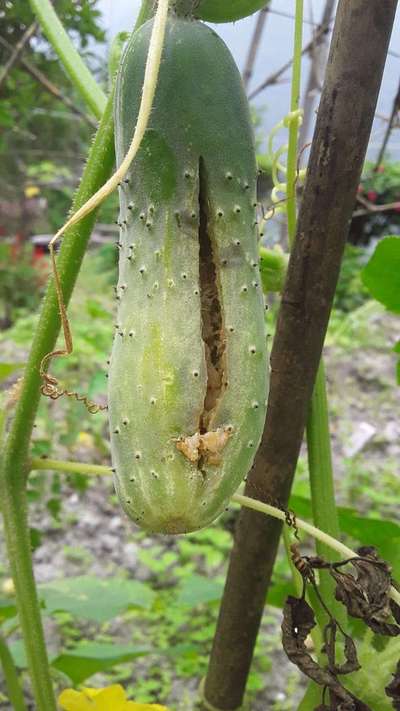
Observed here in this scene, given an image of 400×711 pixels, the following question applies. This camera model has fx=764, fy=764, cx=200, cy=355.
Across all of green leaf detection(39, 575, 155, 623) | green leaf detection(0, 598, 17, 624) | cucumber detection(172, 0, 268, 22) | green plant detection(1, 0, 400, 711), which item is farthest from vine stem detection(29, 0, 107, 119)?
green leaf detection(39, 575, 155, 623)

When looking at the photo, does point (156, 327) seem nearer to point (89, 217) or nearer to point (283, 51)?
point (89, 217)

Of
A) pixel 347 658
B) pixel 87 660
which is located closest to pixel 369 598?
pixel 347 658

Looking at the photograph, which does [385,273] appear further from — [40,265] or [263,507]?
[40,265]

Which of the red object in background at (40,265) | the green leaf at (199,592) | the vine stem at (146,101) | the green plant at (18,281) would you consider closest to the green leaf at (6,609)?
the green leaf at (199,592)

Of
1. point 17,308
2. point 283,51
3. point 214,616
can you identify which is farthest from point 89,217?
point 17,308

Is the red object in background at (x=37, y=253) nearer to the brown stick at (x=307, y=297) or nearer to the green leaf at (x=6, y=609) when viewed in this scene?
the green leaf at (x=6, y=609)

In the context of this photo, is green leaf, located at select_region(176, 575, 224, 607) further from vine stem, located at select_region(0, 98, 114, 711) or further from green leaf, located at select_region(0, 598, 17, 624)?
vine stem, located at select_region(0, 98, 114, 711)
